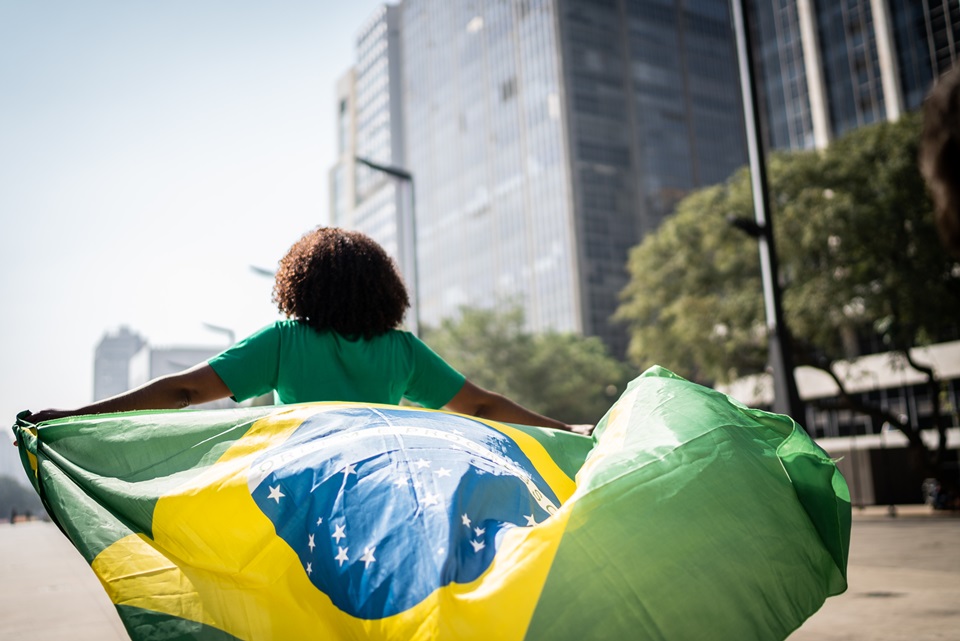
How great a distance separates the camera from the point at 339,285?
316 cm

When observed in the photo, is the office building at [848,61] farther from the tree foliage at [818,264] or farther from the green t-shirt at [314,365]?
the green t-shirt at [314,365]

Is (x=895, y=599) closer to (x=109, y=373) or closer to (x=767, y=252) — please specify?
(x=767, y=252)

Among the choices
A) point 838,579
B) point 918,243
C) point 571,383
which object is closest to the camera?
point 838,579

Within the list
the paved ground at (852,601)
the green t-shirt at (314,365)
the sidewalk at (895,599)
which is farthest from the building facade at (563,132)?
the green t-shirt at (314,365)

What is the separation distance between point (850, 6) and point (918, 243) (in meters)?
36.0

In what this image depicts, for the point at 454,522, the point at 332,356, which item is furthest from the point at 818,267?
the point at 454,522

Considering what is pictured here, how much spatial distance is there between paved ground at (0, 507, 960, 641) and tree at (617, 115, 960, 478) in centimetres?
1008

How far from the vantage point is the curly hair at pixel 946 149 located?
103 centimetres

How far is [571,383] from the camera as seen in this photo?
43250 mm

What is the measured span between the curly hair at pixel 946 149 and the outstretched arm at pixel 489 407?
237 centimetres

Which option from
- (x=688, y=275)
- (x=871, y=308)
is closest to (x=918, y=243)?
(x=871, y=308)

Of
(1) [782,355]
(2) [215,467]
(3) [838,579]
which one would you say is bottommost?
(3) [838,579]

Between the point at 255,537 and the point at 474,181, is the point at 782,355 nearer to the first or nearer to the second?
the point at 255,537

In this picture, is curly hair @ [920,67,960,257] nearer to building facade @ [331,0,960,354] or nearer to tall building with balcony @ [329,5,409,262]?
building facade @ [331,0,960,354]
